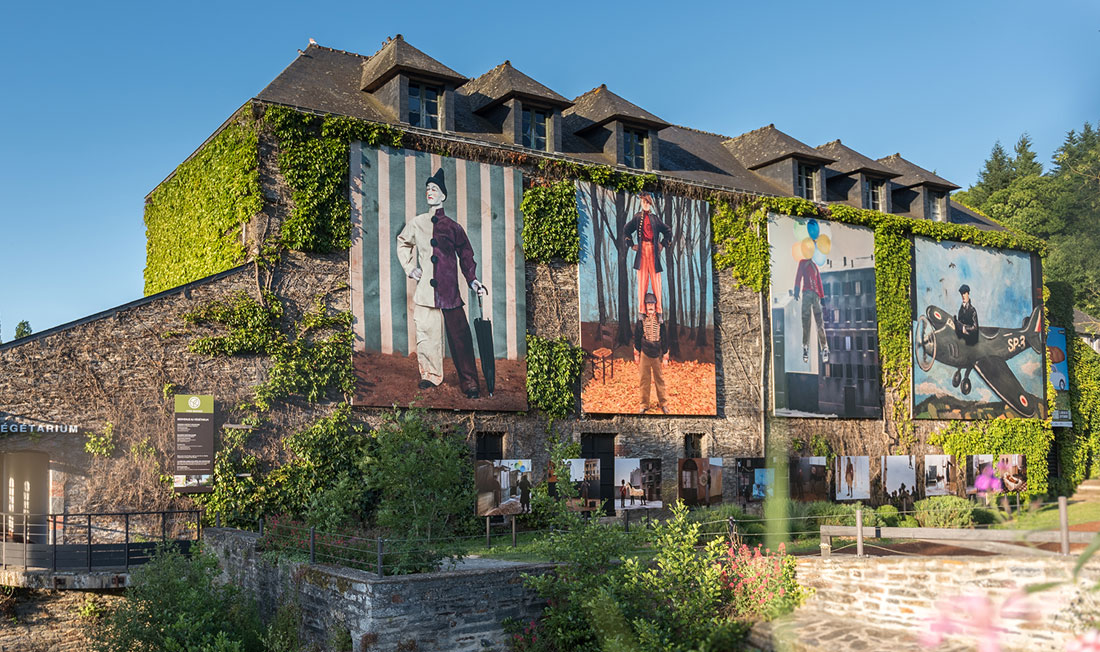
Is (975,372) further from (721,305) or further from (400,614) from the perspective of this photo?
(400,614)

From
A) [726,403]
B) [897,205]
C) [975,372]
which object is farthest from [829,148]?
[726,403]

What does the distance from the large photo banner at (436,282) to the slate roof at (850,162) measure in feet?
39.3

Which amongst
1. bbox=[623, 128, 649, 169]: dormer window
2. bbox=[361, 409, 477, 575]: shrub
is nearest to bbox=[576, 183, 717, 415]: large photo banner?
bbox=[623, 128, 649, 169]: dormer window

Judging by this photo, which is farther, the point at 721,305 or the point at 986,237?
the point at 986,237

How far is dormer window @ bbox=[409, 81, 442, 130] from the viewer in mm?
21000

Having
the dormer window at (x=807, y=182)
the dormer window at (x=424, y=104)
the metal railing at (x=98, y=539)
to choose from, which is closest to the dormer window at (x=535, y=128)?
the dormer window at (x=424, y=104)

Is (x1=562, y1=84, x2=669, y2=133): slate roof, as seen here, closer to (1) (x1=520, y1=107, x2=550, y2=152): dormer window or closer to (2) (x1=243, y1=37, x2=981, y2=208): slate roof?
(2) (x1=243, y1=37, x2=981, y2=208): slate roof

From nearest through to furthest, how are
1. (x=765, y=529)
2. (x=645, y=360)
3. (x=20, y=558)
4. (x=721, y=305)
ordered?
(x=20, y=558) → (x=765, y=529) → (x=645, y=360) → (x=721, y=305)

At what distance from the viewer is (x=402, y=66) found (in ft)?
67.3

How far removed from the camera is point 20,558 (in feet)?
50.2

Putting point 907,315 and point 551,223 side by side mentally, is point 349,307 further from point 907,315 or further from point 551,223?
point 907,315

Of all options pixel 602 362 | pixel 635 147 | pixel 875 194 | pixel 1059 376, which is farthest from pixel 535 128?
pixel 1059 376

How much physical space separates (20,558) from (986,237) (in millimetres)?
27987

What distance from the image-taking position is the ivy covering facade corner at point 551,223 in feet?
70.7
